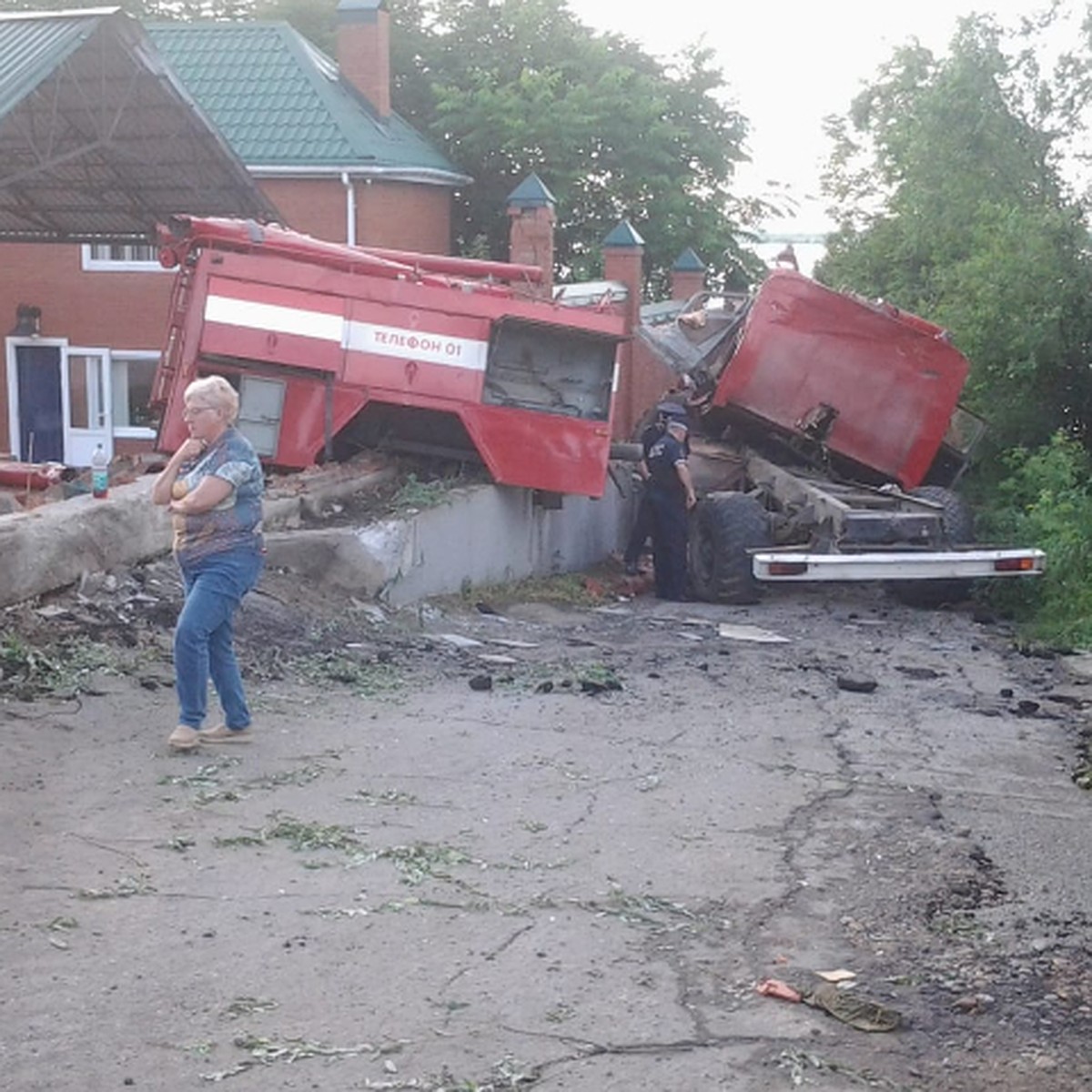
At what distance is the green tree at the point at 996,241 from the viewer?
17172 mm

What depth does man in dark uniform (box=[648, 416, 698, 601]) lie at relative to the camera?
48.3 feet

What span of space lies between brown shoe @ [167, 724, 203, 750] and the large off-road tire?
824 cm

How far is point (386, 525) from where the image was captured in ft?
38.9

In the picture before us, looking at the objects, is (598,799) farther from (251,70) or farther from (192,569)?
(251,70)

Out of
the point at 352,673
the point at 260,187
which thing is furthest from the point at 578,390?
the point at 260,187

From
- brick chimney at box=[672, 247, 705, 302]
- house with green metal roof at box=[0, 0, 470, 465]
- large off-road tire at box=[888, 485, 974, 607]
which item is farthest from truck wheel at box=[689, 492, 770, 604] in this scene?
brick chimney at box=[672, 247, 705, 302]

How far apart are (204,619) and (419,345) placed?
232 inches

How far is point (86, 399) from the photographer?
2750 centimetres

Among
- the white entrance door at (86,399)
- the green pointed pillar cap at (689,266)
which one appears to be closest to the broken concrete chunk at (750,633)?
the green pointed pillar cap at (689,266)

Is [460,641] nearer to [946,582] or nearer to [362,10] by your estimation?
[946,582]

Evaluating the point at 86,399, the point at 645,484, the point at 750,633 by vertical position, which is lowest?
the point at 750,633

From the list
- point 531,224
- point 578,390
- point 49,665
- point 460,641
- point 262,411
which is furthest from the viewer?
point 531,224

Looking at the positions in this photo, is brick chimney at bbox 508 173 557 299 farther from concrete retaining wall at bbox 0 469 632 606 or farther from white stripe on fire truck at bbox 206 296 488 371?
white stripe on fire truck at bbox 206 296 488 371

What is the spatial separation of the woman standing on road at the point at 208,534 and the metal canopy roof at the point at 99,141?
6.51 metres
